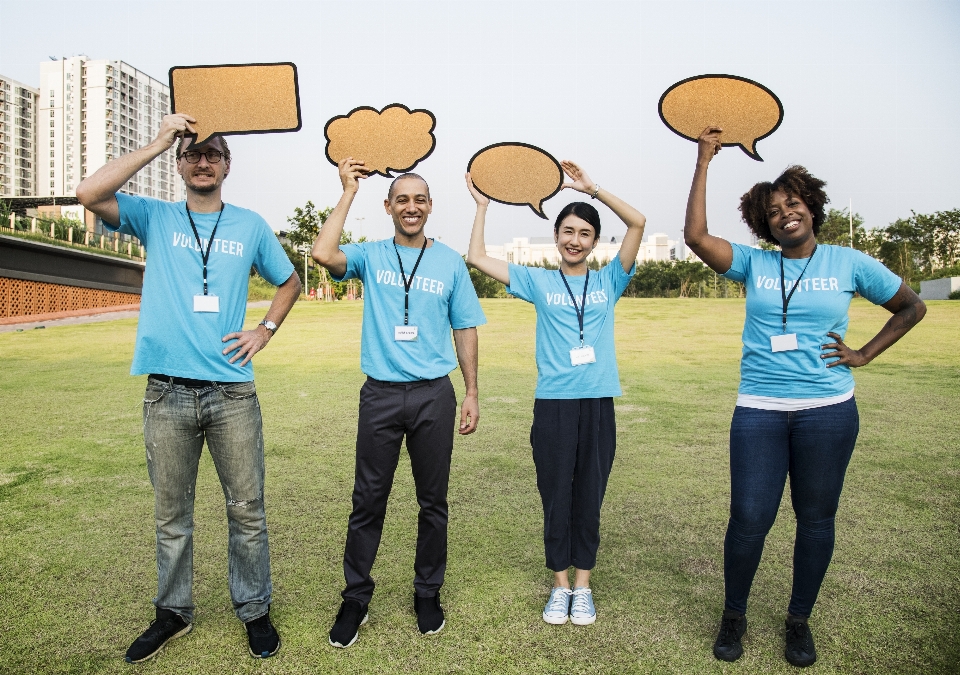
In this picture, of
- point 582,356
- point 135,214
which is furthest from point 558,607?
point 135,214

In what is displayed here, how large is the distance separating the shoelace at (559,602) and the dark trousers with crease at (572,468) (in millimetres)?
104

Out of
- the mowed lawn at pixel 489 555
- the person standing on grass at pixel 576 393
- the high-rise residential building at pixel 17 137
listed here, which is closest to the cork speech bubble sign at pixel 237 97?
the person standing on grass at pixel 576 393

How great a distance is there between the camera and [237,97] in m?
2.64

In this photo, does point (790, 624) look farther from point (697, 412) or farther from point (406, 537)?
point (697, 412)

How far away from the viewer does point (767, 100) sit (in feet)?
9.03

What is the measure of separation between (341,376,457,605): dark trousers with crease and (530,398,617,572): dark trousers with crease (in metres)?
0.45

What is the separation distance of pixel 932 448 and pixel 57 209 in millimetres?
63505

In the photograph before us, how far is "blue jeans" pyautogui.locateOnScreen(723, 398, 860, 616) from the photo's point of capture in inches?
99.1

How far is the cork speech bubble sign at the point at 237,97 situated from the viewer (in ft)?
8.57

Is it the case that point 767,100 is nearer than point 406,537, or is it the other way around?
point 767,100

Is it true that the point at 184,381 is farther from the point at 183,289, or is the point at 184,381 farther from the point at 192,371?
the point at 183,289

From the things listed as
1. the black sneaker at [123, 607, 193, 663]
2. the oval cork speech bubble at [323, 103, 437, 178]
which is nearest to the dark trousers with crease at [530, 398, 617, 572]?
the oval cork speech bubble at [323, 103, 437, 178]

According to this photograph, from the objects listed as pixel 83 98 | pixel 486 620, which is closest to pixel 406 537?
pixel 486 620

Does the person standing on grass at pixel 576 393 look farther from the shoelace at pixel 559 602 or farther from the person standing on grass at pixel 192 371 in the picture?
the person standing on grass at pixel 192 371
